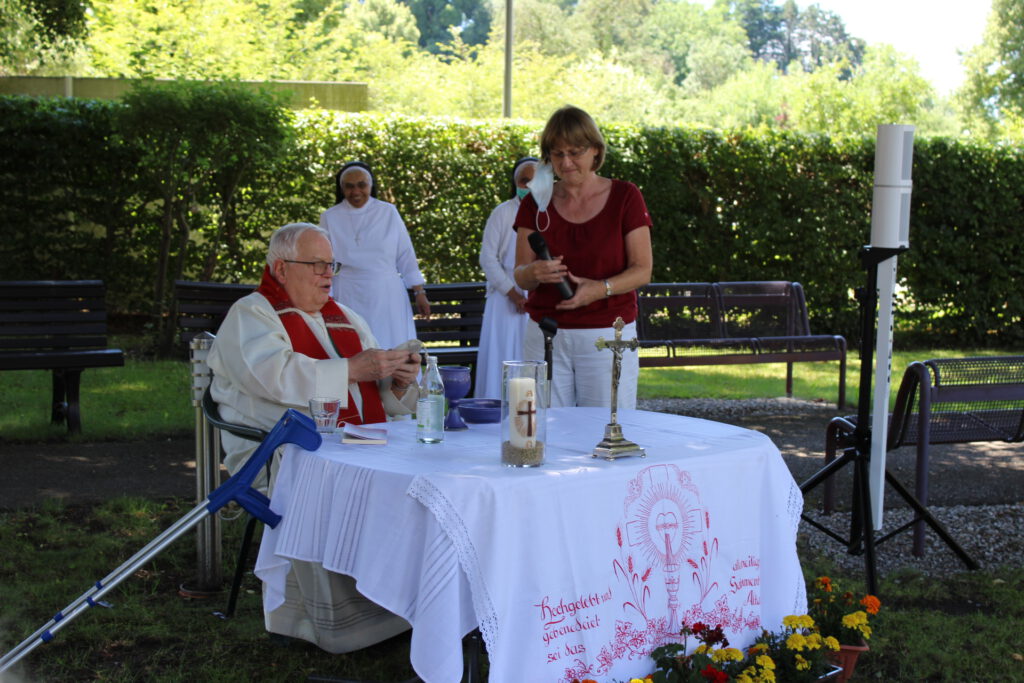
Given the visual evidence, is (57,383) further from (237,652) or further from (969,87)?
(969,87)

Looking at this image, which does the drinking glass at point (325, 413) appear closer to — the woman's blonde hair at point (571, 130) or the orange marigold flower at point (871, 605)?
the woman's blonde hair at point (571, 130)

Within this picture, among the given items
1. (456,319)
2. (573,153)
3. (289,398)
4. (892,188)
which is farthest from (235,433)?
(456,319)

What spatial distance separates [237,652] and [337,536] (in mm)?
1246

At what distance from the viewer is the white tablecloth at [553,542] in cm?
288

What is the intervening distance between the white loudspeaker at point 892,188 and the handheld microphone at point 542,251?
1.31 m

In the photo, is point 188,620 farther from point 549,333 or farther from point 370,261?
point 370,261

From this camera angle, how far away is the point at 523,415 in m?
3.16

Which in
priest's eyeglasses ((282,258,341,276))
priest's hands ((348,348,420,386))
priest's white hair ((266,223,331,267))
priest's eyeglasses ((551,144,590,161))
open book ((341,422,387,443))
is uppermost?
priest's eyeglasses ((551,144,590,161))

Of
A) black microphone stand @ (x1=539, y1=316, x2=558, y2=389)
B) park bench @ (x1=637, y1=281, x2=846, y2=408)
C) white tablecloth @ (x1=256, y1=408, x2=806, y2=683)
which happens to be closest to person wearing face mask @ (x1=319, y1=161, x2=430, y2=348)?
park bench @ (x1=637, y1=281, x2=846, y2=408)

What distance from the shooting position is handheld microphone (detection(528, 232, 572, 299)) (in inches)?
171

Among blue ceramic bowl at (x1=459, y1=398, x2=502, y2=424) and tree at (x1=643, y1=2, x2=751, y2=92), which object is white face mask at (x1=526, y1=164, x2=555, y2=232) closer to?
blue ceramic bowl at (x1=459, y1=398, x2=502, y2=424)

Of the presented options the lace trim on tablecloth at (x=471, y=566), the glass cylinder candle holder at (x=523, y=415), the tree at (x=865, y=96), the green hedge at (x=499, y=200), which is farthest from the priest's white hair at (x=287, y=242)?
the tree at (x=865, y=96)

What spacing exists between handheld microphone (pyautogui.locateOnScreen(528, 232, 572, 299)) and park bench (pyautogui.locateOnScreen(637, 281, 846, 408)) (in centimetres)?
480

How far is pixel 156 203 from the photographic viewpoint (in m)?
12.7
